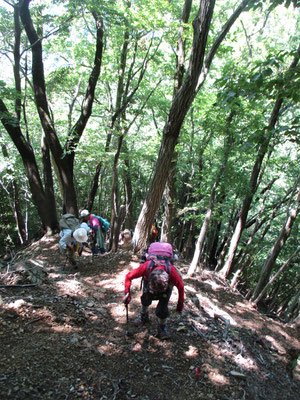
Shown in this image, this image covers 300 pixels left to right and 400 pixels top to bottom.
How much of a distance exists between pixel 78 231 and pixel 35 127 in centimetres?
1130

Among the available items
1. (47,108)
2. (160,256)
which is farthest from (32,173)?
(160,256)

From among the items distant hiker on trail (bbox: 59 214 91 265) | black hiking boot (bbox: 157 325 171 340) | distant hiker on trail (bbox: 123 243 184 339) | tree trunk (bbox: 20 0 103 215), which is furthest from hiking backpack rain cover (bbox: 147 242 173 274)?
tree trunk (bbox: 20 0 103 215)

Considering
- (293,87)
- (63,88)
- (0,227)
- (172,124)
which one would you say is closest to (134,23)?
(172,124)

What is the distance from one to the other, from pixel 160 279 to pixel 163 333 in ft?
3.82

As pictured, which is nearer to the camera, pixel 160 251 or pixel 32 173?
pixel 160 251

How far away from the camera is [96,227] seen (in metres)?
7.97

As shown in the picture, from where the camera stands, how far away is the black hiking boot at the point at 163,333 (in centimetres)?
387

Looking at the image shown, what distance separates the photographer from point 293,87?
3.40 m

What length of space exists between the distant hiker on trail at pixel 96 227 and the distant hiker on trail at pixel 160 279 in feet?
13.5

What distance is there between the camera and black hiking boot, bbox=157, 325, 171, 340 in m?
3.87

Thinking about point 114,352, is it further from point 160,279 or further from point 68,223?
point 68,223

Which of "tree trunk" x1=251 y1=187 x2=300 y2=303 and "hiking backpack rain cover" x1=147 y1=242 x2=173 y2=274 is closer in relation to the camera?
"hiking backpack rain cover" x1=147 y1=242 x2=173 y2=274

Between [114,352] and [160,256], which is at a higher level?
[160,256]

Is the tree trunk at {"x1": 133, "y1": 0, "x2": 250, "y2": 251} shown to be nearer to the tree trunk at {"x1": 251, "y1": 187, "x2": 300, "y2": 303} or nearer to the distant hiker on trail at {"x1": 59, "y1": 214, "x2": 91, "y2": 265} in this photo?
the distant hiker on trail at {"x1": 59, "y1": 214, "x2": 91, "y2": 265}
